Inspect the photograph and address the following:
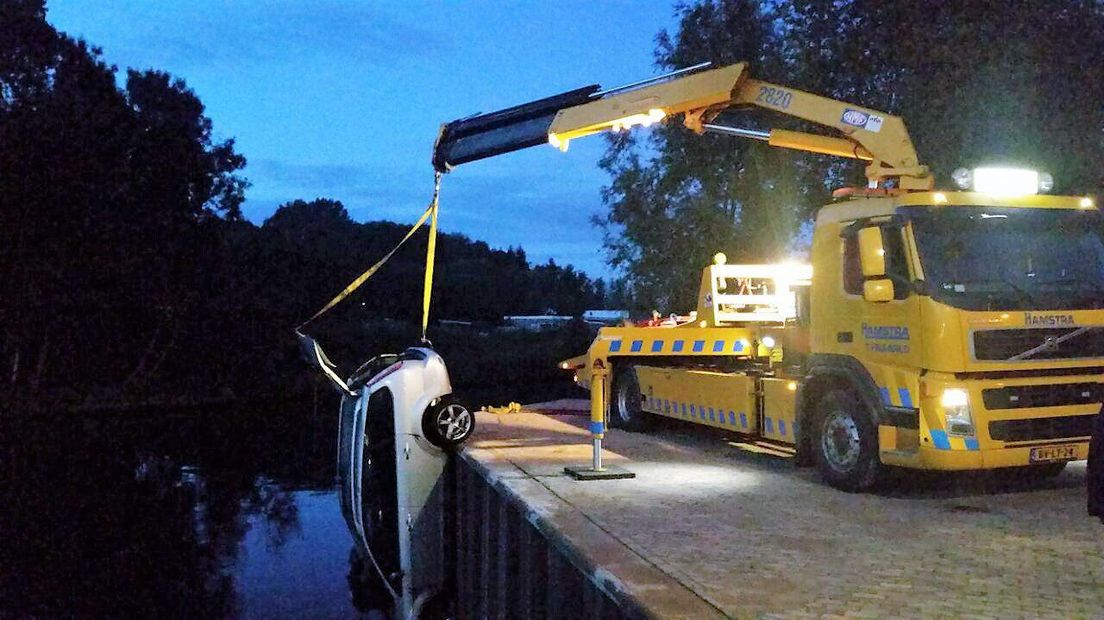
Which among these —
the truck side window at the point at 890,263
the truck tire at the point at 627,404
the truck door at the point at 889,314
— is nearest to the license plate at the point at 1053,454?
the truck door at the point at 889,314

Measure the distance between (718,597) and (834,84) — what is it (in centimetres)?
1481

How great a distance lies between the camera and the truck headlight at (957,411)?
25.4ft

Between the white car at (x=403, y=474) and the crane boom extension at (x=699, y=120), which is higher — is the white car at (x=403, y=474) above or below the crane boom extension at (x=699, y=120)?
below

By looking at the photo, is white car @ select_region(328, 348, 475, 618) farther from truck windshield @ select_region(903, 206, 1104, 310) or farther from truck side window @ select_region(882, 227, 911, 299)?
truck windshield @ select_region(903, 206, 1104, 310)

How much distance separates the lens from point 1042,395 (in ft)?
26.2

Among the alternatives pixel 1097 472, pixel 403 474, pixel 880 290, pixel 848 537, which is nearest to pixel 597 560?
pixel 848 537

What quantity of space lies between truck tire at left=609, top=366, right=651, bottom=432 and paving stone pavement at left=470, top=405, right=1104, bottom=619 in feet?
8.88

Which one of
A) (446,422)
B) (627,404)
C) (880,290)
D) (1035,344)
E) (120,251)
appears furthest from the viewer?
(120,251)

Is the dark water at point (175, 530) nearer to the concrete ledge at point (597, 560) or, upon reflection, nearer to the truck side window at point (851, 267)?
the concrete ledge at point (597, 560)

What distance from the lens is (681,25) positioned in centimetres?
2300

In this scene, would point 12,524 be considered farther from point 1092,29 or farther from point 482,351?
point 482,351

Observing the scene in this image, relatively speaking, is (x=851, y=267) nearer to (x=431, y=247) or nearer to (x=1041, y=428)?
(x=1041, y=428)

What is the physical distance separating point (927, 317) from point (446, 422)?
5.06m

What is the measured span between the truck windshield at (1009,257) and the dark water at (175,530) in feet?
26.2
